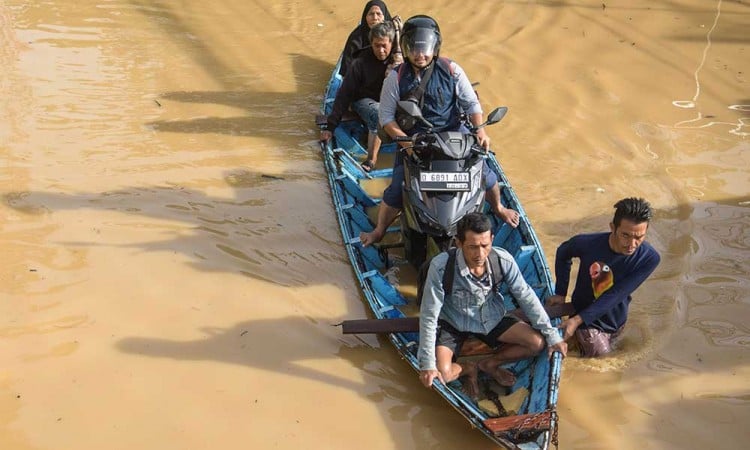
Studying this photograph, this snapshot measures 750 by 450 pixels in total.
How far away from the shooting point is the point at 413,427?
5270 millimetres

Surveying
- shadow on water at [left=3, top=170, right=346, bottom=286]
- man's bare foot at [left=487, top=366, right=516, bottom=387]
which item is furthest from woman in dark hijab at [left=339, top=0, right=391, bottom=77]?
man's bare foot at [left=487, top=366, right=516, bottom=387]

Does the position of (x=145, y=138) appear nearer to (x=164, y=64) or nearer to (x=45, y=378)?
(x=164, y=64)

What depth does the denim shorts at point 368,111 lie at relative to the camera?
27.5ft

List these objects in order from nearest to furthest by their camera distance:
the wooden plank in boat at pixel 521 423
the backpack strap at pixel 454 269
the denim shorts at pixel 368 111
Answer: the wooden plank in boat at pixel 521 423 < the backpack strap at pixel 454 269 < the denim shorts at pixel 368 111

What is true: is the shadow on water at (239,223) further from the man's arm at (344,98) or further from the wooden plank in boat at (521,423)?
the wooden plank in boat at (521,423)

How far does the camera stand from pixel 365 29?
30.2ft

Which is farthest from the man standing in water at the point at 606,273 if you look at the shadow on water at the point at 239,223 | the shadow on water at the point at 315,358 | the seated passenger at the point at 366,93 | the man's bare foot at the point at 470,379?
the seated passenger at the point at 366,93

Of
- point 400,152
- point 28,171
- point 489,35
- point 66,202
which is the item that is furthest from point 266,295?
point 489,35

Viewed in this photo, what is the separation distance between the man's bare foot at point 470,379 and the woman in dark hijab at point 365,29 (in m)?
4.58

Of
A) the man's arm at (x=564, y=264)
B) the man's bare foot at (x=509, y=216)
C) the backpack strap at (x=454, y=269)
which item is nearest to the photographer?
the backpack strap at (x=454, y=269)

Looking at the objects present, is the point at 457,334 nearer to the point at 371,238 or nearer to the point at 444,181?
the point at 444,181

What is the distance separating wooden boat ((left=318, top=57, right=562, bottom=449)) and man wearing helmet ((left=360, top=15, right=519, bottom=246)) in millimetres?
196

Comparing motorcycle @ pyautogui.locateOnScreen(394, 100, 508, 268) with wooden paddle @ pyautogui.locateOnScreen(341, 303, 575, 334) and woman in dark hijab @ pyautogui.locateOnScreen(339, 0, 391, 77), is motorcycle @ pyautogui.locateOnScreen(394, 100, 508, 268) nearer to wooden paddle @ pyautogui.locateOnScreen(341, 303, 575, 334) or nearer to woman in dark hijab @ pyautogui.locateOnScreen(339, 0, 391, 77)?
wooden paddle @ pyautogui.locateOnScreen(341, 303, 575, 334)

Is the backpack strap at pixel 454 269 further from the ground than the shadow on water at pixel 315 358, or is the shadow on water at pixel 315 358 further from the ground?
the backpack strap at pixel 454 269
